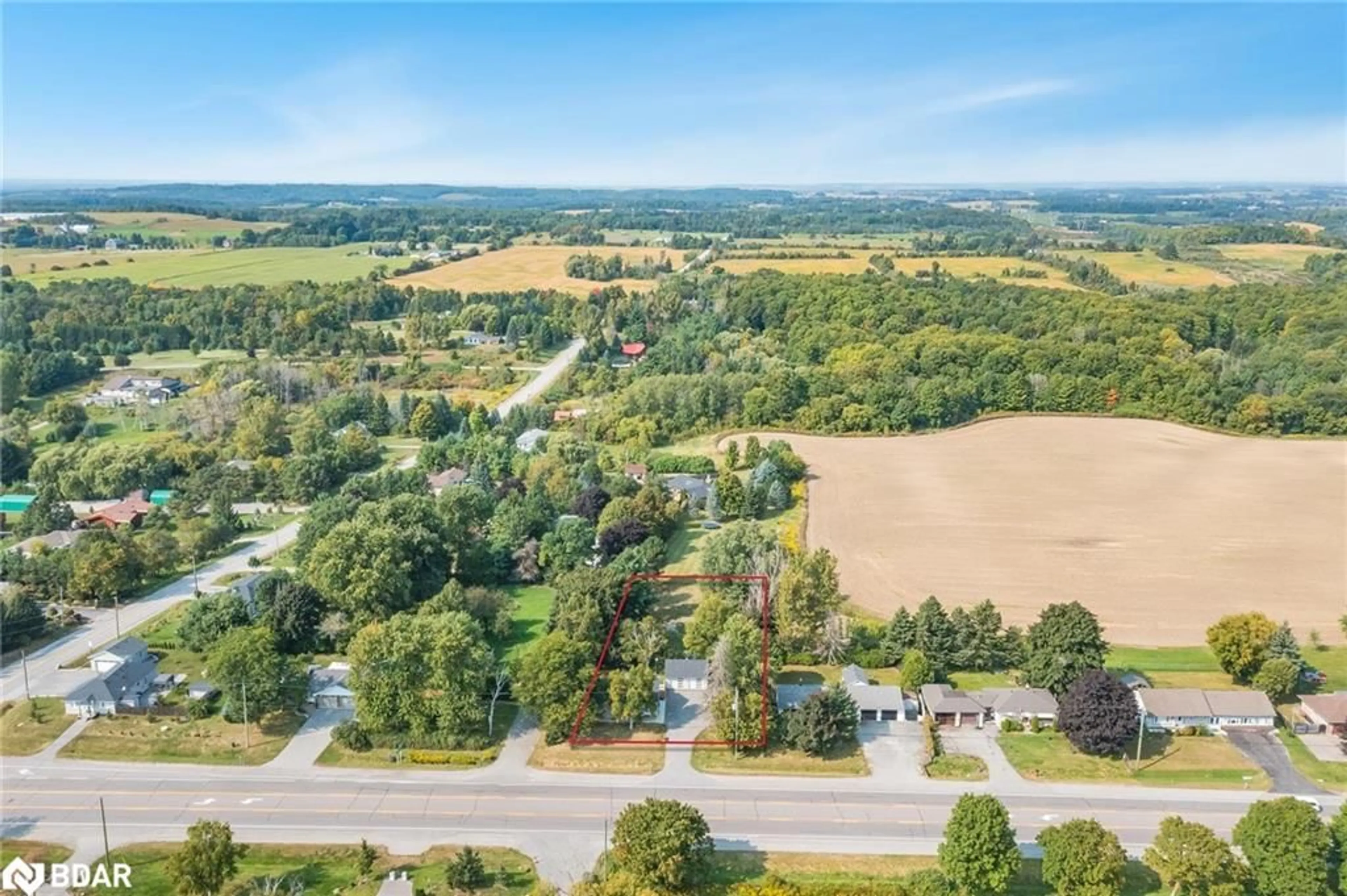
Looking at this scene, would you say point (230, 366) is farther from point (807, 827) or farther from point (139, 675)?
point (807, 827)

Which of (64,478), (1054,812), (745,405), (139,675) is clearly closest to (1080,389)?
(745,405)

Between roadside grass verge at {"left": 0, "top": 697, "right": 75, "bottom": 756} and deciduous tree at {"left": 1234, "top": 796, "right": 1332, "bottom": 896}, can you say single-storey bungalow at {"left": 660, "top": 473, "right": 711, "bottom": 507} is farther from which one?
deciduous tree at {"left": 1234, "top": 796, "right": 1332, "bottom": 896}

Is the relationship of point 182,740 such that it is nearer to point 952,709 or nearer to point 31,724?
point 31,724

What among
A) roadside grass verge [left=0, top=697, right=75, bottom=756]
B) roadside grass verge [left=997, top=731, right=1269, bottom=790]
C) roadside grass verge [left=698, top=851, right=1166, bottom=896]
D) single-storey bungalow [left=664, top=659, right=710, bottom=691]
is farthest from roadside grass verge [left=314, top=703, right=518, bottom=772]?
roadside grass verge [left=997, top=731, right=1269, bottom=790]

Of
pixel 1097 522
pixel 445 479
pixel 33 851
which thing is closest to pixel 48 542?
pixel 445 479

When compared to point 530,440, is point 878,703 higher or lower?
lower

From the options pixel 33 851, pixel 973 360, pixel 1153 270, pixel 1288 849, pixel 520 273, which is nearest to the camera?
pixel 1288 849
